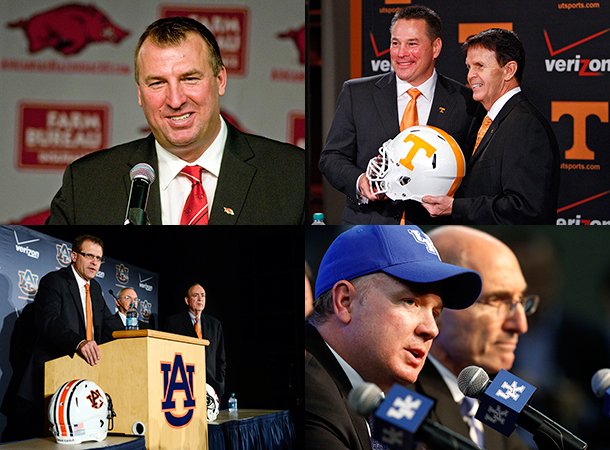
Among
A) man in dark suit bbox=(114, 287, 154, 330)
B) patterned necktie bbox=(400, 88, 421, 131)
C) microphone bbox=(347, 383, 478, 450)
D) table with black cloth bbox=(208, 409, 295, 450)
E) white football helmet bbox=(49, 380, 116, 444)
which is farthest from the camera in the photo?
patterned necktie bbox=(400, 88, 421, 131)

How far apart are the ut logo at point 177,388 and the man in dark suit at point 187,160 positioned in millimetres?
884

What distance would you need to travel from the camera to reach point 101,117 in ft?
17.6

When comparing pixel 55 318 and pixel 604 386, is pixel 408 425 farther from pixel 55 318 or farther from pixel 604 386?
pixel 55 318

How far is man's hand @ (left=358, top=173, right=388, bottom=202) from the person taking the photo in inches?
203

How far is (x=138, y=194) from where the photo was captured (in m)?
5.17

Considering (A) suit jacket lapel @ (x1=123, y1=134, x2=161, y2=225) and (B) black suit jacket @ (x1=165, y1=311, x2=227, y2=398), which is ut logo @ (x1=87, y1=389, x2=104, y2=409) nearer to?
(B) black suit jacket @ (x1=165, y1=311, x2=227, y2=398)

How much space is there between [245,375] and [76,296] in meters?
1.01

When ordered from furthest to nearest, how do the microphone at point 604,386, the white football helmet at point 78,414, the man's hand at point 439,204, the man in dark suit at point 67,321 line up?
1. the man's hand at point 439,204
2. the man in dark suit at point 67,321
3. the white football helmet at point 78,414
4. the microphone at point 604,386

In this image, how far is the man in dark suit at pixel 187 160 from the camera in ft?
17.4

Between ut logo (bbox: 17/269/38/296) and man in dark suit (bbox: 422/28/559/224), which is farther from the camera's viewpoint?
man in dark suit (bbox: 422/28/559/224)

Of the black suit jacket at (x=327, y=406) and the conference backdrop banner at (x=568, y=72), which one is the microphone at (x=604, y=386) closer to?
the black suit jacket at (x=327, y=406)

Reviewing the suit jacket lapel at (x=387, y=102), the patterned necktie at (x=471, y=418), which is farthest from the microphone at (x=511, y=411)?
the suit jacket lapel at (x=387, y=102)

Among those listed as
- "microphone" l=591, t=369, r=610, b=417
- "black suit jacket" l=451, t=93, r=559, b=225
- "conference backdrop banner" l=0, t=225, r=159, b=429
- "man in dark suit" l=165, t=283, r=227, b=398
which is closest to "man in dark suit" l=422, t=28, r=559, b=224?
"black suit jacket" l=451, t=93, r=559, b=225

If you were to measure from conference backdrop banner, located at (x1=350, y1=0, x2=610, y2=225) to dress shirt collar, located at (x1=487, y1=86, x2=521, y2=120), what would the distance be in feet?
0.21
